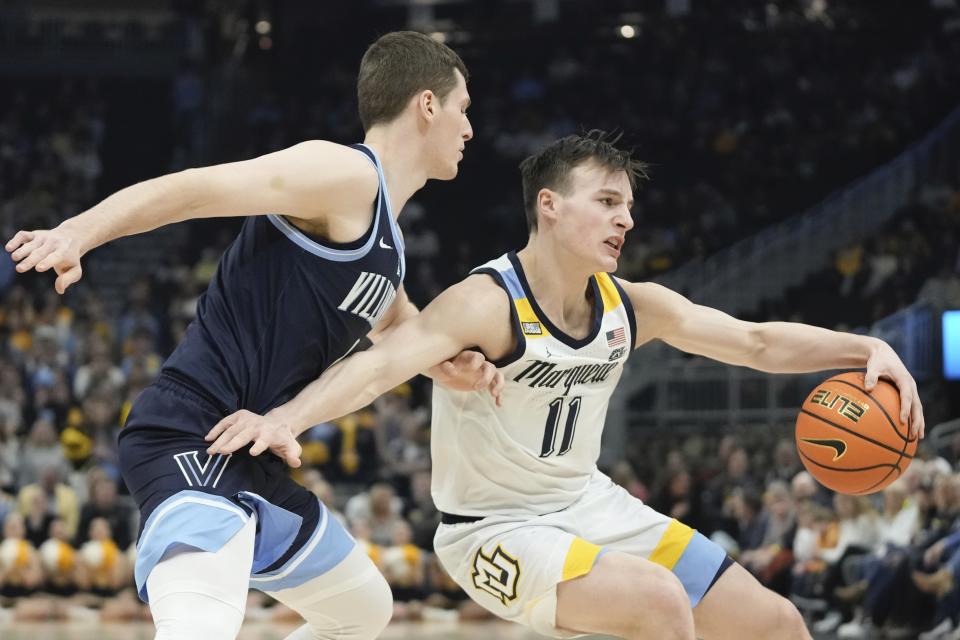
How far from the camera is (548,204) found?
15.4 feet

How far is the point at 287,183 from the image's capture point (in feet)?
12.0

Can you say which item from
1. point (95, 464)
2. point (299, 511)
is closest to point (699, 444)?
point (95, 464)

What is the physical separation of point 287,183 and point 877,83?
1702 centimetres

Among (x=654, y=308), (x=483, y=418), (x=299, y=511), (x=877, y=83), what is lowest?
(x=299, y=511)

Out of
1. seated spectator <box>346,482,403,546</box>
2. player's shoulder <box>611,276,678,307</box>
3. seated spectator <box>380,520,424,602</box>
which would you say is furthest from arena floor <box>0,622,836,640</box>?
player's shoulder <box>611,276,678,307</box>

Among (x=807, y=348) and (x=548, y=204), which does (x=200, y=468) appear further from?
(x=807, y=348)

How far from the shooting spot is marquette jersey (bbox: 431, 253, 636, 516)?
4.57m

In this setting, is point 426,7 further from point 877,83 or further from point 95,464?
point 95,464

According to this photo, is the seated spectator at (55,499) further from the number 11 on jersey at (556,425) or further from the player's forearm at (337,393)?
the player's forearm at (337,393)

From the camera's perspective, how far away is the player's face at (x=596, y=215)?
456cm

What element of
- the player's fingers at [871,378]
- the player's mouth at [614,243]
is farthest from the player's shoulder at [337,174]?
the player's fingers at [871,378]

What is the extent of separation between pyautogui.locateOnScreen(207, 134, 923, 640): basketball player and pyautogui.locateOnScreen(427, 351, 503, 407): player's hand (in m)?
0.05

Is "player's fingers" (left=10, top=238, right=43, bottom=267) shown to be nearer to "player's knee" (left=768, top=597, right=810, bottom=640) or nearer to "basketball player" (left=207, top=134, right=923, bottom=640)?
"basketball player" (left=207, top=134, right=923, bottom=640)

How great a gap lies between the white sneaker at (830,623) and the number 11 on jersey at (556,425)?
569cm
